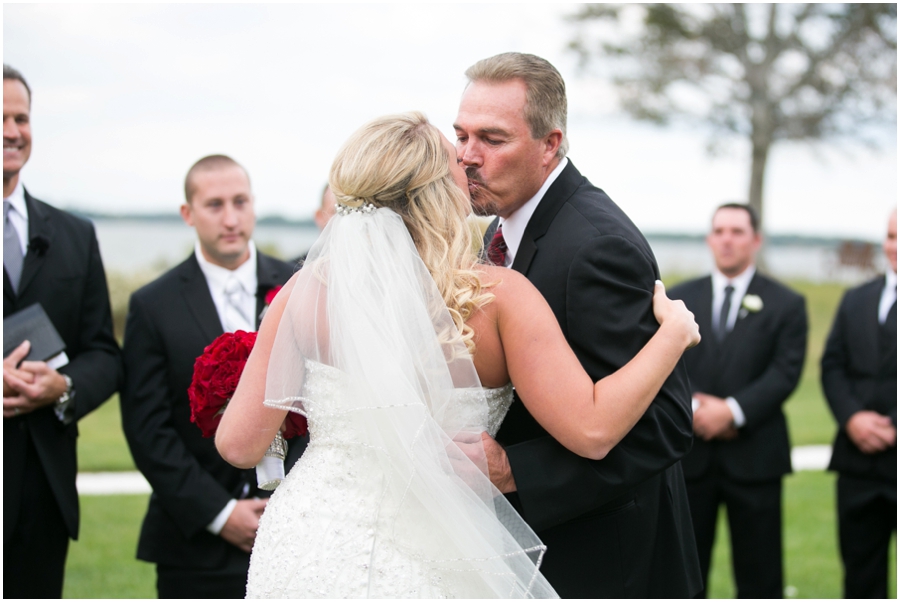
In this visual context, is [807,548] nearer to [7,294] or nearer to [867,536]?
[867,536]

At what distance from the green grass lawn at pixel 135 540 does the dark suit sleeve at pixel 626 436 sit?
3.98m

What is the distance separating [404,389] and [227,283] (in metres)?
2.37

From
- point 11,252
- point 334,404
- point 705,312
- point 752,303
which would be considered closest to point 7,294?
point 11,252

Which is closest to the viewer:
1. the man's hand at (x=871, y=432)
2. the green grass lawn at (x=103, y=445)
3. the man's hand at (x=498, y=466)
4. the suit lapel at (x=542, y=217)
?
the man's hand at (x=498, y=466)

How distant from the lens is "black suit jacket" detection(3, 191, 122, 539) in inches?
161

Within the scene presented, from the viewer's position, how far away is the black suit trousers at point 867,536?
18.3ft

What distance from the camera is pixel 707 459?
579 cm

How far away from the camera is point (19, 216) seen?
168 inches

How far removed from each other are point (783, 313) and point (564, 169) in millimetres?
3360

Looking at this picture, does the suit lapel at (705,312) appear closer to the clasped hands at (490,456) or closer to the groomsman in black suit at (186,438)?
the groomsman in black suit at (186,438)

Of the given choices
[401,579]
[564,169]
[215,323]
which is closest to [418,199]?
[564,169]

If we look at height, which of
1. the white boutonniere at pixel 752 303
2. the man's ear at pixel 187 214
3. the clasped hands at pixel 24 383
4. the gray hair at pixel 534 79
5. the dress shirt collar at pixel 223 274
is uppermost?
the gray hair at pixel 534 79

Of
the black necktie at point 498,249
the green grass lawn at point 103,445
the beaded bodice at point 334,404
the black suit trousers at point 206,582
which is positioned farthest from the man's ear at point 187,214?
the green grass lawn at point 103,445

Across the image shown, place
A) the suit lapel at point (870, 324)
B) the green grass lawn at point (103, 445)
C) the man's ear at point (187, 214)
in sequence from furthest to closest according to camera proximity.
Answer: the green grass lawn at point (103, 445), the suit lapel at point (870, 324), the man's ear at point (187, 214)
